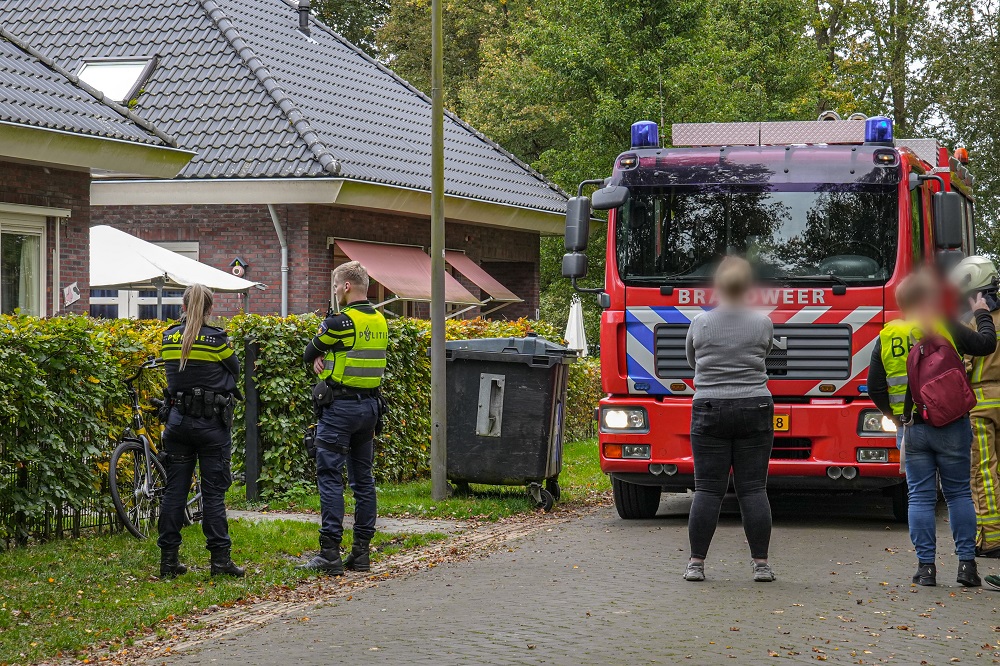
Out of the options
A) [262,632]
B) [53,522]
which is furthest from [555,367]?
[262,632]

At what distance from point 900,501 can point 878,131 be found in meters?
3.04

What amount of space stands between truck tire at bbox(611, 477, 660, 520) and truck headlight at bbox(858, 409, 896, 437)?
1.86m

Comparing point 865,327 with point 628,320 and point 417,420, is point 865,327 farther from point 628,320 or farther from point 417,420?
point 417,420

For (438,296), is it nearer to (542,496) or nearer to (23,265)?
(542,496)

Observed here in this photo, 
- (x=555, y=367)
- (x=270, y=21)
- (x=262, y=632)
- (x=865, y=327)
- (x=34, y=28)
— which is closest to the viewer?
(x=262, y=632)

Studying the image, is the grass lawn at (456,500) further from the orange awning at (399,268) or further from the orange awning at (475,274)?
the orange awning at (475,274)

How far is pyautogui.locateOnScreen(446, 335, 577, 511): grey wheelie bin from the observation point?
39.0ft

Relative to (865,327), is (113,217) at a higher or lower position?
higher

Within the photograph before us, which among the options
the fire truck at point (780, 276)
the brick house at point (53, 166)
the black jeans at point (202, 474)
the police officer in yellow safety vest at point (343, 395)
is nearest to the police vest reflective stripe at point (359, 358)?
the police officer in yellow safety vest at point (343, 395)

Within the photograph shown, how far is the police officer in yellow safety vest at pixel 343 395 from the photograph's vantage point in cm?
877

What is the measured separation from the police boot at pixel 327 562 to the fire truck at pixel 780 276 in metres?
2.96

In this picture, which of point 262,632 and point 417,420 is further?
point 417,420

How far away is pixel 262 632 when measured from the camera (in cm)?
703

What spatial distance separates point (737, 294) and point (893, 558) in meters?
2.37
